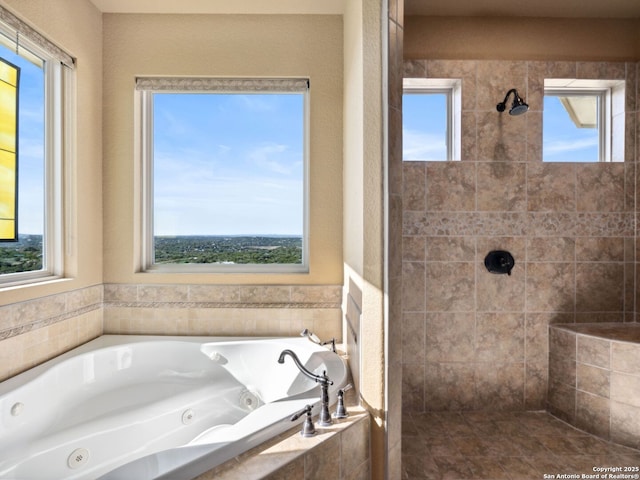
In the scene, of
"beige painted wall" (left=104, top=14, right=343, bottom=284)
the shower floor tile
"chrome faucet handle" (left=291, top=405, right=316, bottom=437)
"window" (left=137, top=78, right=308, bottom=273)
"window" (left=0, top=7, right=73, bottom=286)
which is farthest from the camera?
"window" (left=137, top=78, right=308, bottom=273)

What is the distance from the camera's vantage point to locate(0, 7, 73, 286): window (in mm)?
1715

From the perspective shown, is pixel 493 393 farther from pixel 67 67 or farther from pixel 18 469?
pixel 67 67

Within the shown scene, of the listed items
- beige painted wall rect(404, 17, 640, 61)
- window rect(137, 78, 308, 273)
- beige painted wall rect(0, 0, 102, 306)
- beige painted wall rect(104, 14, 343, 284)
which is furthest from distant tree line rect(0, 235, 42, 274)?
beige painted wall rect(404, 17, 640, 61)

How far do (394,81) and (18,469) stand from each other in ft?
7.09

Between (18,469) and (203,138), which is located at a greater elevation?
(203,138)

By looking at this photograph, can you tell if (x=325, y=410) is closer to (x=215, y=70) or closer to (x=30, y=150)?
(x=30, y=150)

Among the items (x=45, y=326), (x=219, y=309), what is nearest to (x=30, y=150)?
(x=45, y=326)

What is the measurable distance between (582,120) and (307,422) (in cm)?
259

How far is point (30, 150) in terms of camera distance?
1.88 m

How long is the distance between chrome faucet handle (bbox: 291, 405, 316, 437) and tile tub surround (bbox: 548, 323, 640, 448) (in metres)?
1.64

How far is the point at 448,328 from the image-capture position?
2.19 meters

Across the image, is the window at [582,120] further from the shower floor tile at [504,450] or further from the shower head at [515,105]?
the shower floor tile at [504,450]

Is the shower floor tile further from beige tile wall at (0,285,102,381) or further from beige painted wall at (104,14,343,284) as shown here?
beige tile wall at (0,285,102,381)

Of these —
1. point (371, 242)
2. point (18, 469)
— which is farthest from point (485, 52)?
point (18, 469)
